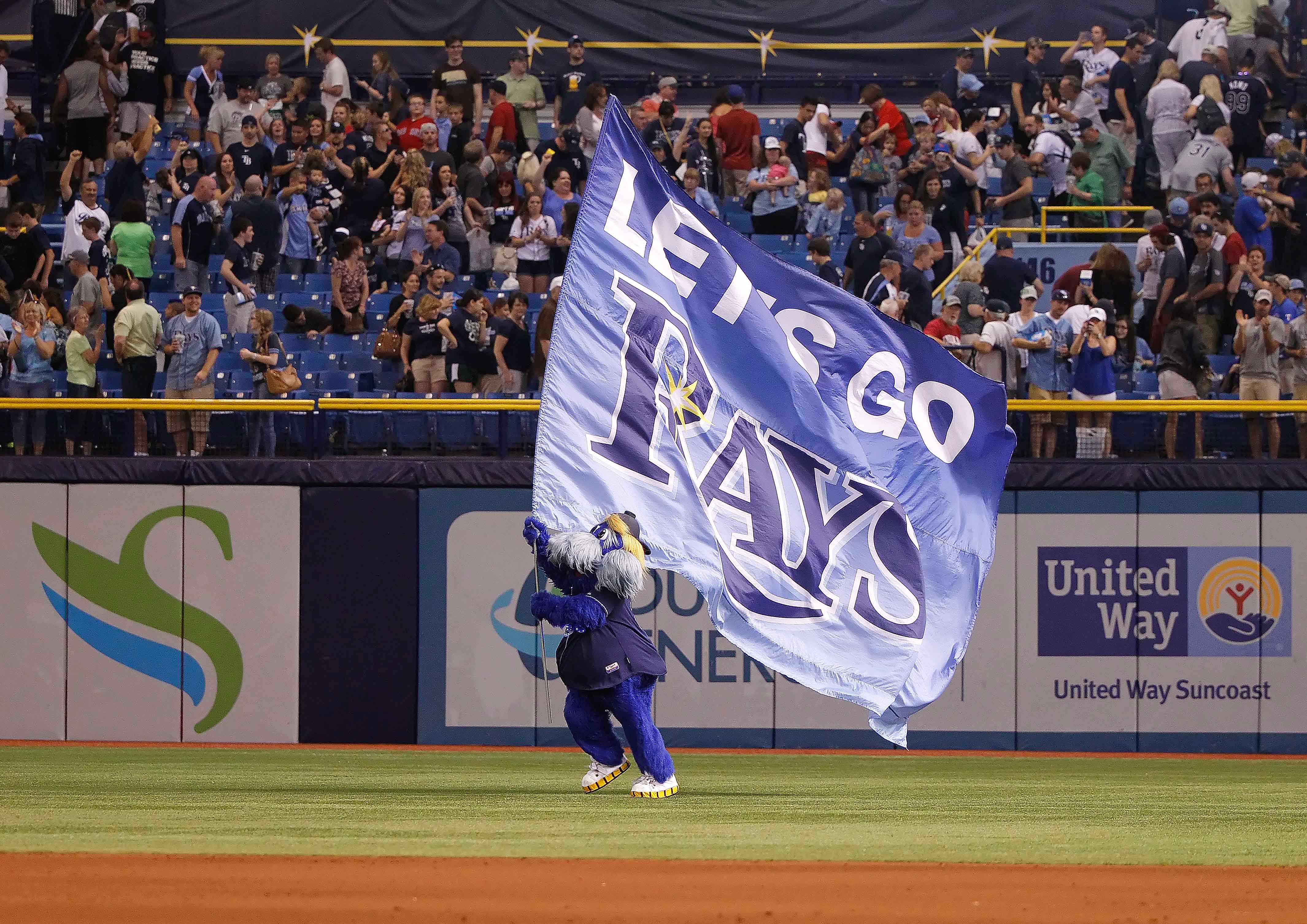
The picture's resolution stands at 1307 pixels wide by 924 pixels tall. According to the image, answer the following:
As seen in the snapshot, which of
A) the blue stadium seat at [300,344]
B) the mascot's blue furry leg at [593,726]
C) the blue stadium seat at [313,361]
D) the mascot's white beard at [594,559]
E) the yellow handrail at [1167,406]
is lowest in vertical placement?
the mascot's blue furry leg at [593,726]

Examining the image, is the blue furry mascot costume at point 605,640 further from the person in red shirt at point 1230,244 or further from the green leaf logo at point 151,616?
the person in red shirt at point 1230,244

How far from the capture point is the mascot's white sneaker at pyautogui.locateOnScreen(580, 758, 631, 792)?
32.3 ft

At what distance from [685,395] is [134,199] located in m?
12.2

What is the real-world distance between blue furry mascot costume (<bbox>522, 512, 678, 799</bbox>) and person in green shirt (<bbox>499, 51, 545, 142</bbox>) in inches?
513

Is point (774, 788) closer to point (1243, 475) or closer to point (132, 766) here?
point (132, 766)

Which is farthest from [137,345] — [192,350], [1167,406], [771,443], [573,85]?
[1167,406]

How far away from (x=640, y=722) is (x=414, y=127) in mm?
12635

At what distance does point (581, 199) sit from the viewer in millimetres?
15625

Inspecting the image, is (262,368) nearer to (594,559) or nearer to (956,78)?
(594,559)

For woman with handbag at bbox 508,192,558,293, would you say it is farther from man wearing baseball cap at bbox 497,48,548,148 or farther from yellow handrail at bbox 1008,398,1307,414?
yellow handrail at bbox 1008,398,1307,414

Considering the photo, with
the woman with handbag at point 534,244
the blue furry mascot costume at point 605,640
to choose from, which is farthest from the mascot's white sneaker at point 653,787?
the woman with handbag at point 534,244

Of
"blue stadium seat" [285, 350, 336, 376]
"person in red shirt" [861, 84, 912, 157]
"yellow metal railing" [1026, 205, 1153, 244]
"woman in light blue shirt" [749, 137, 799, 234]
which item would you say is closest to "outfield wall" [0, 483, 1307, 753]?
"blue stadium seat" [285, 350, 336, 376]

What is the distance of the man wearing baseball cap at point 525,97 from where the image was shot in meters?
21.8

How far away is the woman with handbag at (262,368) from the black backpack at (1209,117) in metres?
11.2
